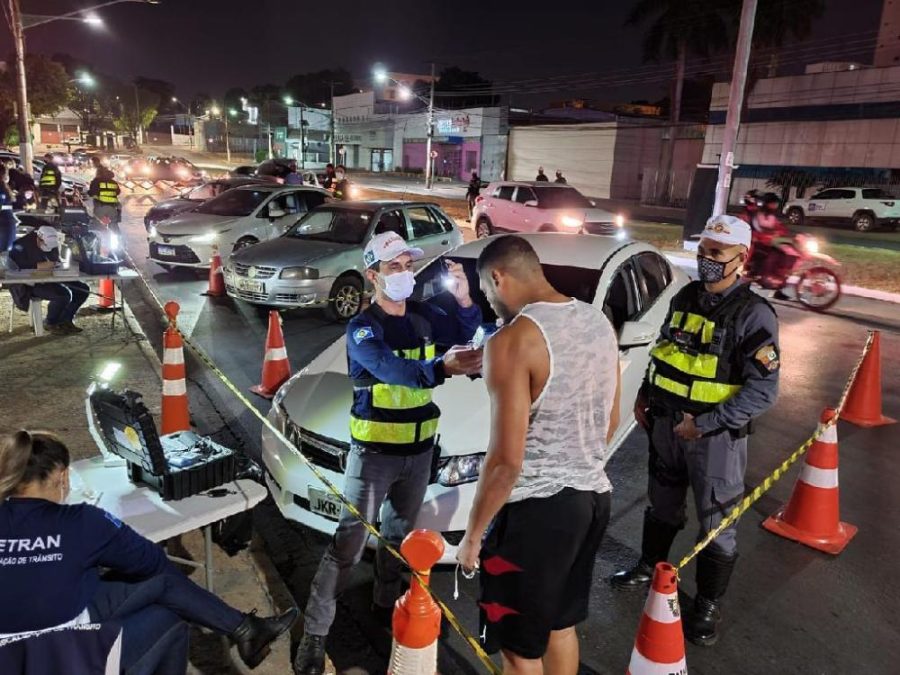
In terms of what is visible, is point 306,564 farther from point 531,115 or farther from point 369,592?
point 531,115

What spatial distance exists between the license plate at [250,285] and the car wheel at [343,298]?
0.90 metres

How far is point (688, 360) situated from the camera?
3.38 m

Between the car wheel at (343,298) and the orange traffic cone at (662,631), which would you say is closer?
the orange traffic cone at (662,631)

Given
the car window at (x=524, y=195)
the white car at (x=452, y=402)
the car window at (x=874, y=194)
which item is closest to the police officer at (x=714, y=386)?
the white car at (x=452, y=402)

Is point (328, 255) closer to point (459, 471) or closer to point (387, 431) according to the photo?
point (459, 471)

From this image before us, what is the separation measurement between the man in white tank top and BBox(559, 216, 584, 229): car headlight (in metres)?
15.0

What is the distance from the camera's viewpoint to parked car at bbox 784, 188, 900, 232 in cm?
2830

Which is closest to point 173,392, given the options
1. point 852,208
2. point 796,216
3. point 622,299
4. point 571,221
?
point 622,299

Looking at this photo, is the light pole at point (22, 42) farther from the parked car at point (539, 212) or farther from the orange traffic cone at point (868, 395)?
the orange traffic cone at point (868, 395)

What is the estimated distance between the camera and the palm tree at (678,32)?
4212 cm

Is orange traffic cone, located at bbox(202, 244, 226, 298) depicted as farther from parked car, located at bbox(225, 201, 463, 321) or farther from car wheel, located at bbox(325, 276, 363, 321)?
car wheel, located at bbox(325, 276, 363, 321)

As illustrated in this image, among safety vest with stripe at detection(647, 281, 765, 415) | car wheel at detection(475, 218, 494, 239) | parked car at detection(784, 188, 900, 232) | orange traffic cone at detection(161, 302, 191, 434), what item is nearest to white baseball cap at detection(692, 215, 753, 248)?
safety vest with stripe at detection(647, 281, 765, 415)

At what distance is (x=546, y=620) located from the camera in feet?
7.58

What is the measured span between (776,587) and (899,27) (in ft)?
158
